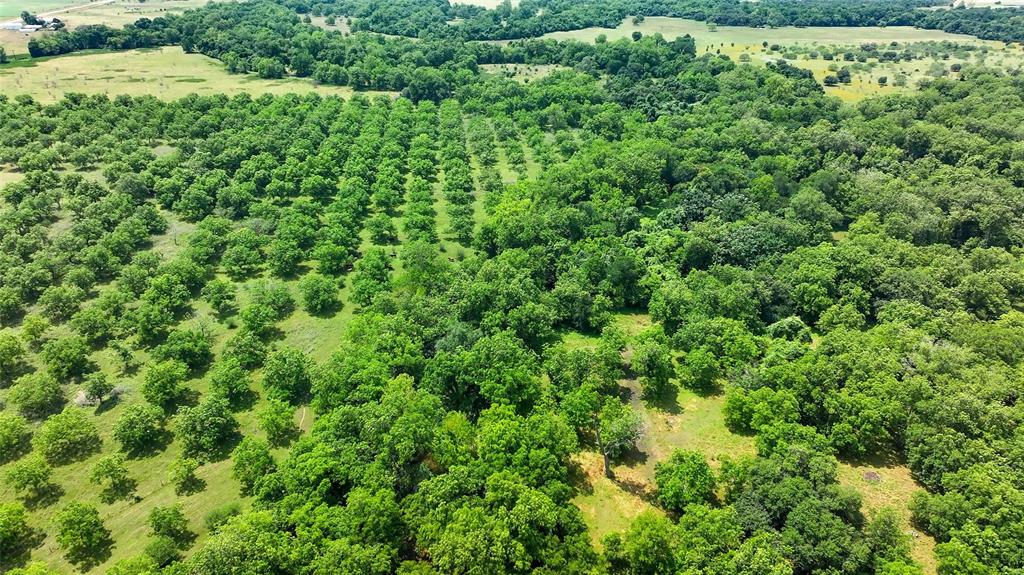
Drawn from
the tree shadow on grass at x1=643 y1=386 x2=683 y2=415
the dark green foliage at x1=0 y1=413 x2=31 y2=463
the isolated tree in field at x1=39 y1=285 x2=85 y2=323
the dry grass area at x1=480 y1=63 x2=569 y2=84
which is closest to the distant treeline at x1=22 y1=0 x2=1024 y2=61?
the dry grass area at x1=480 y1=63 x2=569 y2=84

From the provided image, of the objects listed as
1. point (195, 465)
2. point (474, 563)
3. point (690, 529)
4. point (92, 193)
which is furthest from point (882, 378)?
point (92, 193)

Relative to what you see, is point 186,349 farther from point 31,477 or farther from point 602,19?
point 602,19

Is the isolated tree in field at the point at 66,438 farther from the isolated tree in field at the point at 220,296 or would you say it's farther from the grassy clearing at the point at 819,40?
the grassy clearing at the point at 819,40

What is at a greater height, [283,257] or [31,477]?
[283,257]

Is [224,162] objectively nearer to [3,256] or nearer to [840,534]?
[3,256]

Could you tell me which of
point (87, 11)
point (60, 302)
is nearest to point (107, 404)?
point (60, 302)

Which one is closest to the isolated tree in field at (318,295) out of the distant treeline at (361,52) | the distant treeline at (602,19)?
the distant treeline at (361,52)
